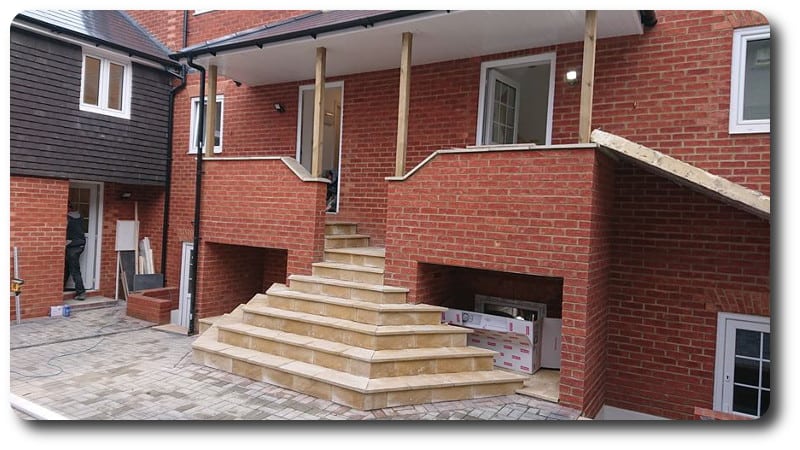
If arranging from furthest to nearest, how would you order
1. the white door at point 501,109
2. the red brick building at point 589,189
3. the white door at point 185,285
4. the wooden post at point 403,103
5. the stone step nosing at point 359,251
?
the white door at point 185,285 < the white door at point 501,109 < the stone step nosing at point 359,251 < the wooden post at point 403,103 < the red brick building at point 589,189

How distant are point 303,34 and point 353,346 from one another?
378 cm

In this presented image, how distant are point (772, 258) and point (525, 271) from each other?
204 cm

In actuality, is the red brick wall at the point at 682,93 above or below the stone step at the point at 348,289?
above

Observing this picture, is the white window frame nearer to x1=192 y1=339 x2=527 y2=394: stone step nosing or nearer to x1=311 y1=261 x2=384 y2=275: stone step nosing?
x1=311 y1=261 x2=384 y2=275: stone step nosing

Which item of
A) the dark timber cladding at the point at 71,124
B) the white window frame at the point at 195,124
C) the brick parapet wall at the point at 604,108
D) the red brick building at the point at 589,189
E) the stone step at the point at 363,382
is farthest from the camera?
the white window frame at the point at 195,124

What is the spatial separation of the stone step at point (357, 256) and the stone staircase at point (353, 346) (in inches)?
0.9

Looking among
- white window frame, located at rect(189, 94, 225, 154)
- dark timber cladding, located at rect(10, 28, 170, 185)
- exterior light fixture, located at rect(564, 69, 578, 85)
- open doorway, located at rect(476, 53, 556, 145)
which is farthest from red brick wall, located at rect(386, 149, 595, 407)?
dark timber cladding, located at rect(10, 28, 170, 185)

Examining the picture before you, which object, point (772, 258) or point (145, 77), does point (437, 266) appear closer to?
point (772, 258)

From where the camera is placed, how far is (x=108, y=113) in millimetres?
8719

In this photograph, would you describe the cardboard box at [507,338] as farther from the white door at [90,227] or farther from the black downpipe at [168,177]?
the white door at [90,227]

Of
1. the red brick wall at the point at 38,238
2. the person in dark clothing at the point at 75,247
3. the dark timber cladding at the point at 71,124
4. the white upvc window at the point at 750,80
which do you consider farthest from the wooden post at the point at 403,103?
the person in dark clothing at the point at 75,247

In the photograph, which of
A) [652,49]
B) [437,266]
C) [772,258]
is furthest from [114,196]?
[772,258]

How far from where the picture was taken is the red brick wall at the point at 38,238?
25.0 feet

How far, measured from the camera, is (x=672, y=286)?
5457 mm
